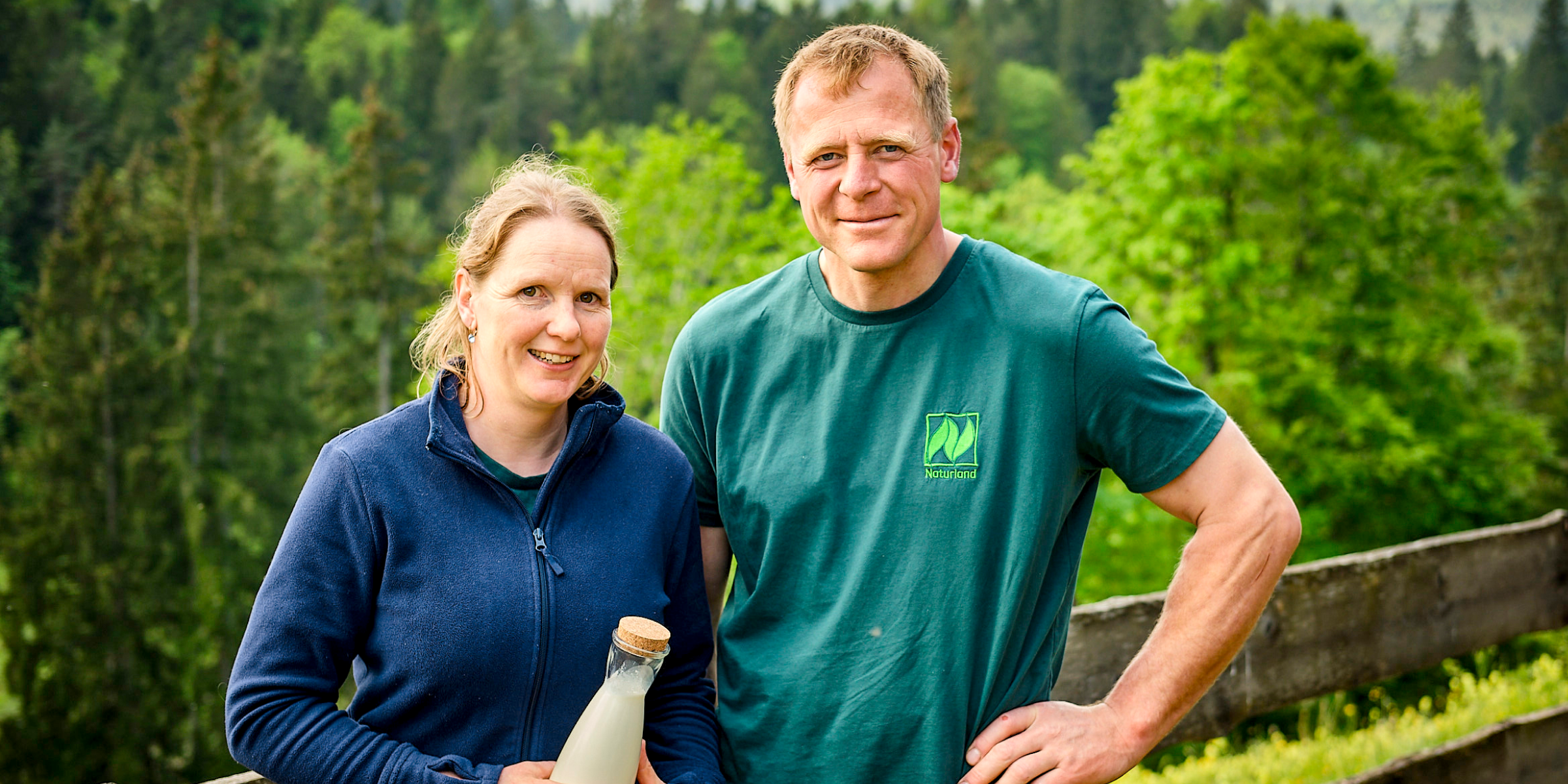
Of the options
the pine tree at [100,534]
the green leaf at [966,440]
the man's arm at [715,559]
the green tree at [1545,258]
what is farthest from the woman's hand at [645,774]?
the green tree at [1545,258]

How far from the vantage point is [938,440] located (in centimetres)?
211

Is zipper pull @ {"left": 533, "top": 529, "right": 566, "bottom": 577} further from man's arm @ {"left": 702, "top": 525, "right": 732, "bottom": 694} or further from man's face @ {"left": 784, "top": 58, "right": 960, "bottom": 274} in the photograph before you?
man's face @ {"left": 784, "top": 58, "right": 960, "bottom": 274}

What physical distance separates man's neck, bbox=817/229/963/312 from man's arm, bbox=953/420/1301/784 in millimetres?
570

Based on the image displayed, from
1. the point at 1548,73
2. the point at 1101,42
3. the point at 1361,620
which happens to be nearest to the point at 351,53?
the point at 1101,42

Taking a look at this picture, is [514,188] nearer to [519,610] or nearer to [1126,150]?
[519,610]

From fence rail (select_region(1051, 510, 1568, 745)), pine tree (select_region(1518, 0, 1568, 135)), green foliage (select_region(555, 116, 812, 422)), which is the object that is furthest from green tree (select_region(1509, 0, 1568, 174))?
fence rail (select_region(1051, 510, 1568, 745))

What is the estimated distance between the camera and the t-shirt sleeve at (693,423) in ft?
7.82

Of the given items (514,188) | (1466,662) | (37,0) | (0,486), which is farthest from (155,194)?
(514,188)

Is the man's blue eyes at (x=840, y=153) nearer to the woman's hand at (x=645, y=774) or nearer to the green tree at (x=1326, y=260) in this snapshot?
the woman's hand at (x=645, y=774)

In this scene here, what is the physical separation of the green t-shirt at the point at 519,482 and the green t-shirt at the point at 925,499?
40 centimetres

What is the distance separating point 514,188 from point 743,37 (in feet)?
293

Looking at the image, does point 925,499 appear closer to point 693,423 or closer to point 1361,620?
point 693,423

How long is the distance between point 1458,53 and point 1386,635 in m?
89.4

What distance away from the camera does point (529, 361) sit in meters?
2.05
